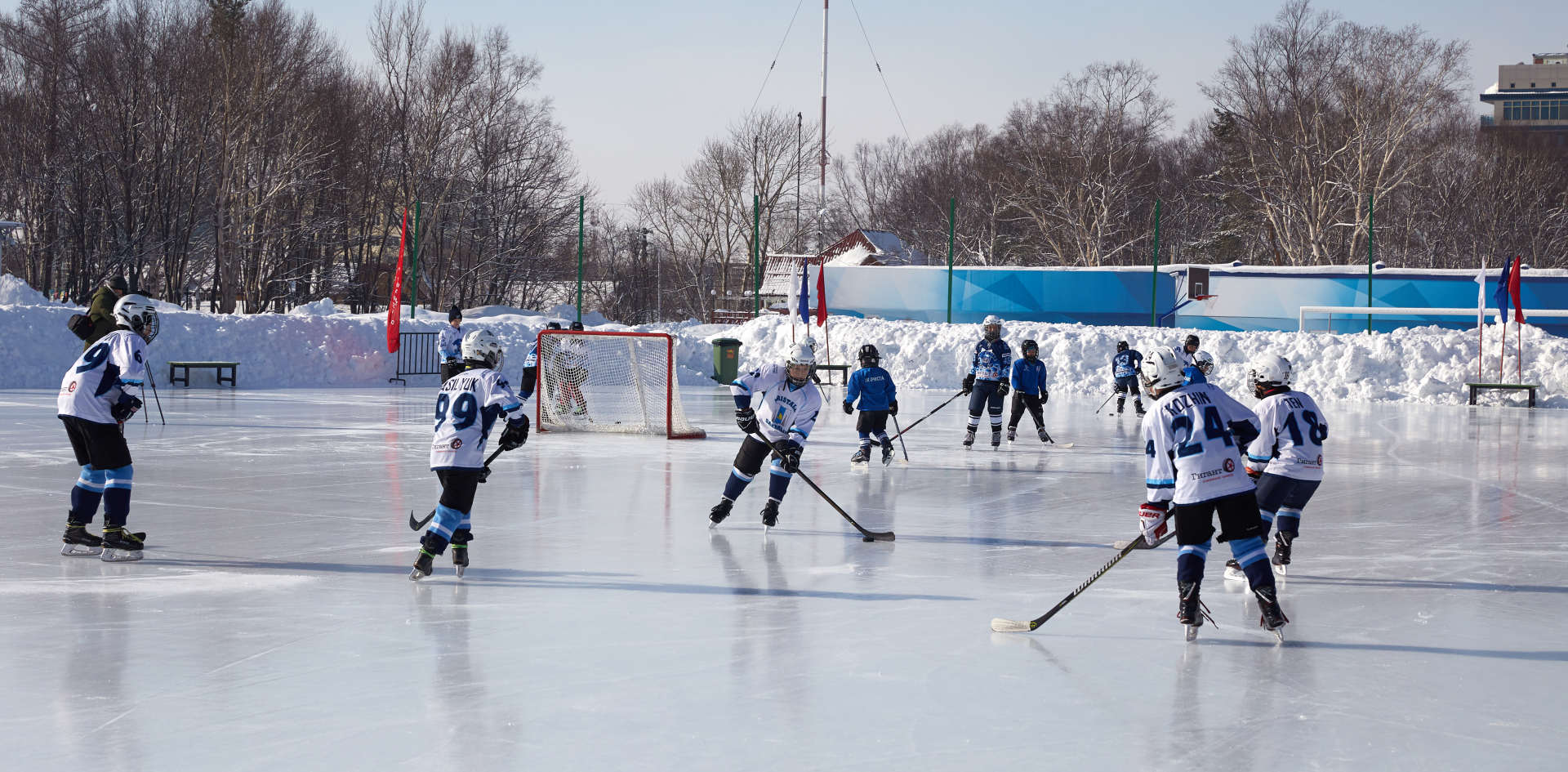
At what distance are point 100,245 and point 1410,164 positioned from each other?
32581mm

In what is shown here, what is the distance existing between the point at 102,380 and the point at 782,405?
3.36m

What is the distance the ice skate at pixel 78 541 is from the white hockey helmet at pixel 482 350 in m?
2.03

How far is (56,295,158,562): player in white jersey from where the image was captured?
5820 mm

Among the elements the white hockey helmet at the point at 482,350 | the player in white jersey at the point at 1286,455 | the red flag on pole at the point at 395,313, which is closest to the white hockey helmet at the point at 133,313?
the white hockey helmet at the point at 482,350

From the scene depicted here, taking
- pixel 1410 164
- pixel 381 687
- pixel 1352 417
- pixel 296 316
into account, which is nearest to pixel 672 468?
pixel 381 687

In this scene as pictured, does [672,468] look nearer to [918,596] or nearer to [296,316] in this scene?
[918,596]

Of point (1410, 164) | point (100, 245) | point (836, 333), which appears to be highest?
point (1410, 164)

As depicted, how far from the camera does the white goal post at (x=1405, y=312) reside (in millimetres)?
22234

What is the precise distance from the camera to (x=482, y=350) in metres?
5.54

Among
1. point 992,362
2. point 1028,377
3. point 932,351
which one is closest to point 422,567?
point 992,362

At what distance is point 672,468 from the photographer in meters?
10.0

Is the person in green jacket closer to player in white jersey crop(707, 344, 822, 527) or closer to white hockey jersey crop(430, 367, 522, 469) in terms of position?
player in white jersey crop(707, 344, 822, 527)

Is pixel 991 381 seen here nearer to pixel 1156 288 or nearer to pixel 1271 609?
pixel 1271 609

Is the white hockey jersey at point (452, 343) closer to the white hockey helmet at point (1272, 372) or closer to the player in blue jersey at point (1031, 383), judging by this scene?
the player in blue jersey at point (1031, 383)
